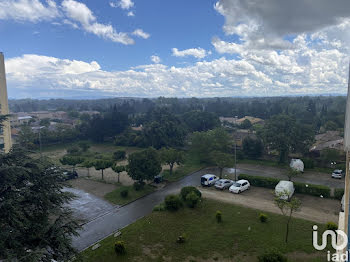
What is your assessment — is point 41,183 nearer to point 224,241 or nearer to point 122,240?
point 122,240

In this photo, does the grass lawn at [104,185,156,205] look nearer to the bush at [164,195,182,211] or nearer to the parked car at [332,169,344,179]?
the bush at [164,195,182,211]

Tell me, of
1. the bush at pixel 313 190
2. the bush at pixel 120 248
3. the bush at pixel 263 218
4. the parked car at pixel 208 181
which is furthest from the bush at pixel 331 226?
the bush at pixel 120 248

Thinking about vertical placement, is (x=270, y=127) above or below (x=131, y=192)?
above

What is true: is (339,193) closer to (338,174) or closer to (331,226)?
(331,226)

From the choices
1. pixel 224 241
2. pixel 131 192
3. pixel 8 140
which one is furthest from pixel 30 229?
pixel 8 140

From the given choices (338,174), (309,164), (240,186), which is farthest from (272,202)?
(309,164)

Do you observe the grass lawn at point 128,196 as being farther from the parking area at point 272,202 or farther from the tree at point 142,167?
the parking area at point 272,202
